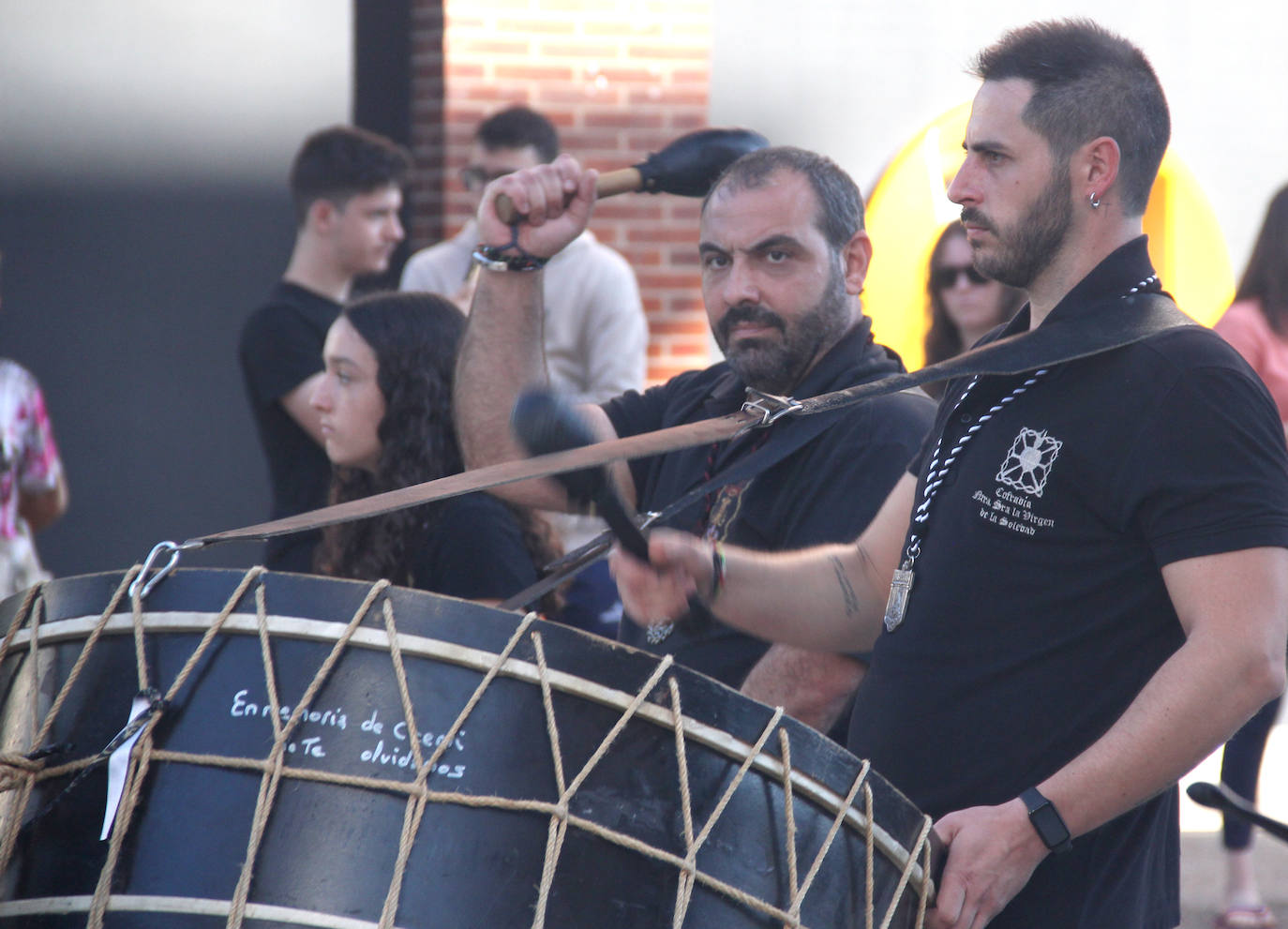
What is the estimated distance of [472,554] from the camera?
2936 millimetres

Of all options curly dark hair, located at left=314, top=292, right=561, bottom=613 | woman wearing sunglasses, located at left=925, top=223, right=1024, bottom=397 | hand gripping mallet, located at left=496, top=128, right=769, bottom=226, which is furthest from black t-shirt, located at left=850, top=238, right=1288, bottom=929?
woman wearing sunglasses, located at left=925, top=223, right=1024, bottom=397

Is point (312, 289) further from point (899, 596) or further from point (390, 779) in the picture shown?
point (390, 779)

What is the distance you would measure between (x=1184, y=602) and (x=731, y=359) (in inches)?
42.0

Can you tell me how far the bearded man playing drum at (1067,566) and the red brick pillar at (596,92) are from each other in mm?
3949

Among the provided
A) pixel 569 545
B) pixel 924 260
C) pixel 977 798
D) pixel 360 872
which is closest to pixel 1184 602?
pixel 977 798

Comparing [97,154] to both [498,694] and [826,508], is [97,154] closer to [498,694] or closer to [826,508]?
[826,508]

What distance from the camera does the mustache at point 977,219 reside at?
195cm

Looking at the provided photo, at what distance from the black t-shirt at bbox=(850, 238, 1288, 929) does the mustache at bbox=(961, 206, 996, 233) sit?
21 cm

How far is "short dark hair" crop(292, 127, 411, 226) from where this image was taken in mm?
4504

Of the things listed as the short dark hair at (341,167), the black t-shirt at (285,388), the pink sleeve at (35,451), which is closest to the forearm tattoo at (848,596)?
the black t-shirt at (285,388)

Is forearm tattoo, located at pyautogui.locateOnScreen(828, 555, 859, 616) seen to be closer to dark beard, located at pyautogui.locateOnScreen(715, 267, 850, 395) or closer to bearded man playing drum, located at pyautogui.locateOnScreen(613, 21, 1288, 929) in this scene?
bearded man playing drum, located at pyautogui.locateOnScreen(613, 21, 1288, 929)

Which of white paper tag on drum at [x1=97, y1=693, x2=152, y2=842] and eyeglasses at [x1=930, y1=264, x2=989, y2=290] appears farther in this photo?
eyeglasses at [x1=930, y1=264, x2=989, y2=290]

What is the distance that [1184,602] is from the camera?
1.69 m

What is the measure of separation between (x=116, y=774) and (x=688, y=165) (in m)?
1.66
